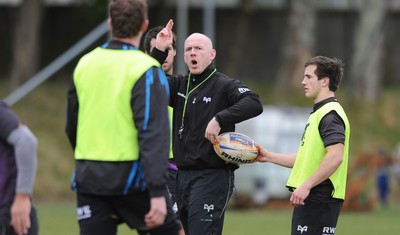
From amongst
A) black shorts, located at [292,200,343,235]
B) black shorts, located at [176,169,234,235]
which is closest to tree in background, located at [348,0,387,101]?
black shorts, located at [176,169,234,235]

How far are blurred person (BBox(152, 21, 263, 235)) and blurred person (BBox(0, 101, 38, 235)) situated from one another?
2251 mm

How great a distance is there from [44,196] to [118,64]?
70.6 ft

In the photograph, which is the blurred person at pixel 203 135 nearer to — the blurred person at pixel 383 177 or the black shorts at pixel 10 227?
the black shorts at pixel 10 227

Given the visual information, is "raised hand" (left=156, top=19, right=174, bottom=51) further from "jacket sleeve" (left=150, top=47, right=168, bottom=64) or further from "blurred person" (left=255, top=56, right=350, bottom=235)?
"blurred person" (left=255, top=56, right=350, bottom=235)

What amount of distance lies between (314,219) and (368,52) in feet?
84.8

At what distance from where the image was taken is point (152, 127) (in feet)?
20.7

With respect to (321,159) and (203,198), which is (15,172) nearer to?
(203,198)

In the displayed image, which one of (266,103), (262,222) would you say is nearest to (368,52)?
(266,103)

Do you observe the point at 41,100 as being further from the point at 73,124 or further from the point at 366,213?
the point at 73,124

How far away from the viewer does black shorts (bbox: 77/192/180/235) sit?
255 inches

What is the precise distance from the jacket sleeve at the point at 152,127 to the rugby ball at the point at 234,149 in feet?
7.80

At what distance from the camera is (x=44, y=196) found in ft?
90.2

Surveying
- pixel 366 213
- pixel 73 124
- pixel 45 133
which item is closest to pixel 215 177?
pixel 73 124

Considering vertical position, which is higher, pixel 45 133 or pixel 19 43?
pixel 19 43
